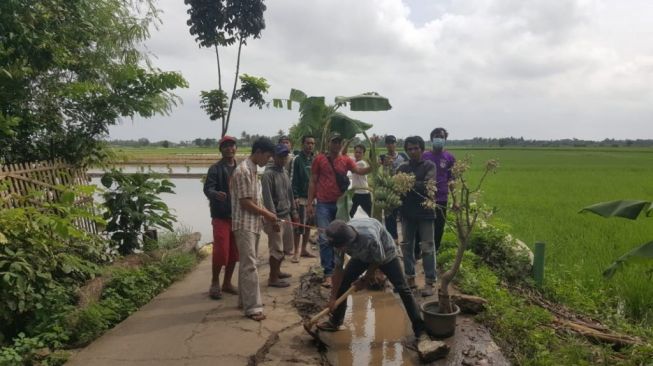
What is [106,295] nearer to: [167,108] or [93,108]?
[93,108]

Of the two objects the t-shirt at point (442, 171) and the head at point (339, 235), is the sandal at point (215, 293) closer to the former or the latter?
the head at point (339, 235)

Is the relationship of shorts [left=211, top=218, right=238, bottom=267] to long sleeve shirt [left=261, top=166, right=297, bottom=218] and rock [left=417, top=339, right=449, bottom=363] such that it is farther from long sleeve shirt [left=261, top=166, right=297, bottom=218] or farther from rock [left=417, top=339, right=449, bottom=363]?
rock [left=417, top=339, right=449, bottom=363]

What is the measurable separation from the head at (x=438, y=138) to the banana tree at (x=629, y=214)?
7.81 feet

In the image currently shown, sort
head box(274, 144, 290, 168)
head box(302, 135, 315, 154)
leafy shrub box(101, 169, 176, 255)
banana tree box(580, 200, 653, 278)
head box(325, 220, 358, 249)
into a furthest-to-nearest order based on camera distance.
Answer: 1. head box(302, 135, 315, 154)
2. leafy shrub box(101, 169, 176, 255)
3. head box(274, 144, 290, 168)
4. head box(325, 220, 358, 249)
5. banana tree box(580, 200, 653, 278)

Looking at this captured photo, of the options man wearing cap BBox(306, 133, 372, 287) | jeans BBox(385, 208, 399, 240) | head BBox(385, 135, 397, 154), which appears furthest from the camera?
head BBox(385, 135, 397, 154)

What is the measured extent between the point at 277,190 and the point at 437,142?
207cm

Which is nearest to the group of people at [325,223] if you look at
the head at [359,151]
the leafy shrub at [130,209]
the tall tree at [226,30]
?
the head at [359,151]

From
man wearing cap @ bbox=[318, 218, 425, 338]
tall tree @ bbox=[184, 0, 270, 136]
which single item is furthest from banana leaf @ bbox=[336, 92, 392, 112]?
tall tree @ bbox=[184, 0, 270, 136]

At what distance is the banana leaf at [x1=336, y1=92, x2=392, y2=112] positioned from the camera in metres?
5.48

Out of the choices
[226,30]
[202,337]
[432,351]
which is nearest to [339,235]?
[432,351]

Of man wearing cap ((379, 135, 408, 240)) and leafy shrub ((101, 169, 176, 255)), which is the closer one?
leafy shrub ((101, 169, 176, 255))

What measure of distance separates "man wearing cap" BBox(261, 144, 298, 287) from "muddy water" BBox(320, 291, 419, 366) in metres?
1.01

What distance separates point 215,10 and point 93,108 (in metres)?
10.7

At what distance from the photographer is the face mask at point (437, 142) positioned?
548 cm
